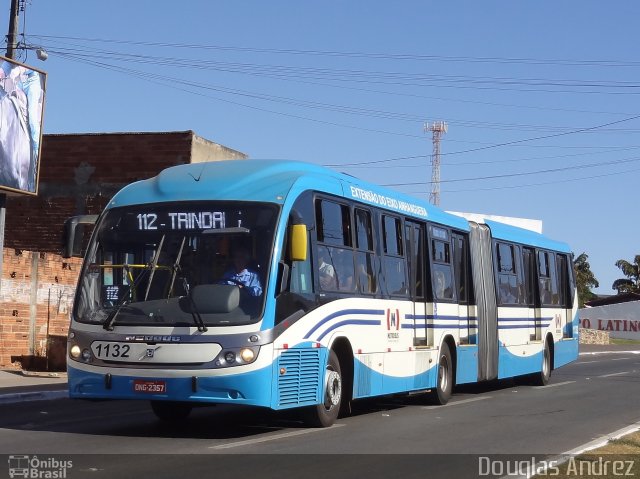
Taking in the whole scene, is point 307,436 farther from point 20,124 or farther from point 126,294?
point 20,124

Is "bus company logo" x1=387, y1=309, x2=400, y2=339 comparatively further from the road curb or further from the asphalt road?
the road curb

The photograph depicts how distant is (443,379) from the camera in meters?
17.9

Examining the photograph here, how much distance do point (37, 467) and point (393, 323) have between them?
7251mm

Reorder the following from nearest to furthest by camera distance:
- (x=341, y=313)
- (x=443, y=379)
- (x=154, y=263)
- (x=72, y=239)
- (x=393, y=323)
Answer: (x=154, y=263), (x=72, y=239), (x=341, y=313), (x=393, y=323), (x=443, y=379)

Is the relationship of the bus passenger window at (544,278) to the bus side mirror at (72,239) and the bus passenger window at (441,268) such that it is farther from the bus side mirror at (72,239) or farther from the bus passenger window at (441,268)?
the bus side mirror at (72,239)

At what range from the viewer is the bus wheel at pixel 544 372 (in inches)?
941

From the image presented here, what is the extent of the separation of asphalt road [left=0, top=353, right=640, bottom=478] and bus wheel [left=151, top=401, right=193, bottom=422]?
0.21 metres

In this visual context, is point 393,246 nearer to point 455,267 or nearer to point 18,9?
point 455,267

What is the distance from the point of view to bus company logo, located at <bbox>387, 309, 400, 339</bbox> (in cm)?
1542

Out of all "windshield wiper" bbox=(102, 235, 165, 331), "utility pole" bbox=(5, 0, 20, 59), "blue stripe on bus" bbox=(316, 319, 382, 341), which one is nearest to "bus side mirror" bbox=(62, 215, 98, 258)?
"windshield wiper" bbox=(102, 235, 165, 331)

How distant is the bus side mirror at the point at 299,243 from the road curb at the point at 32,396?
6.88 m

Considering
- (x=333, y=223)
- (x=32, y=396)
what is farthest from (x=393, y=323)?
(x=32, y=396)

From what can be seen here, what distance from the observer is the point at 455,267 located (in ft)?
62.4

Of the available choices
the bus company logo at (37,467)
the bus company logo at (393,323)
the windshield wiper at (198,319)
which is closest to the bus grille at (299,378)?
the windshield wiper at (198,319)
